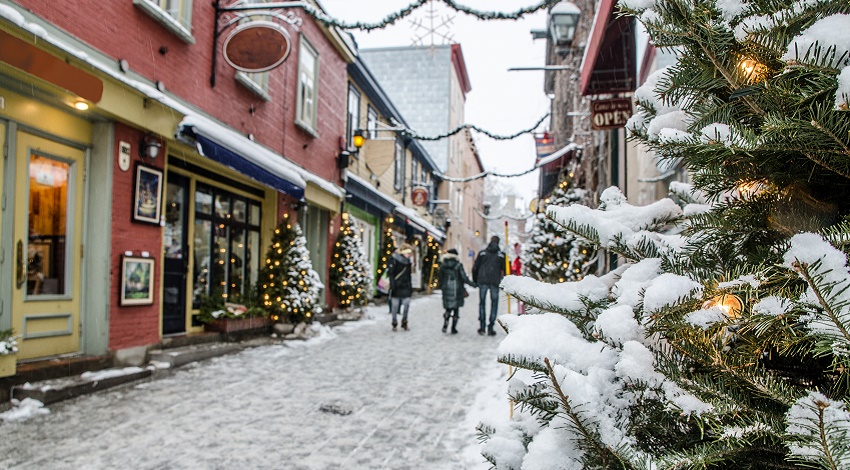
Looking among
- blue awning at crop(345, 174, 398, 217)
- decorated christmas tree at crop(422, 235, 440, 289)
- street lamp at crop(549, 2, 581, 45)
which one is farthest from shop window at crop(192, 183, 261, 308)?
decorated christmas tree at crop(422, 235, 440, 289)

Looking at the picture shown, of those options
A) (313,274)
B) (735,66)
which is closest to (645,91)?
(735,66)

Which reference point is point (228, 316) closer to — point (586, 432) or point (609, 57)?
point (609, 57)

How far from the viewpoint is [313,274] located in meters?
11.6

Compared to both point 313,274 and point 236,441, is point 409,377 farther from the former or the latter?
point 313,274

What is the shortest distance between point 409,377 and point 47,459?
4.00 meters

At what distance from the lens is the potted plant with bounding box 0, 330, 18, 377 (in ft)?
17.9

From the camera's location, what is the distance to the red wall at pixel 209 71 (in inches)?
268

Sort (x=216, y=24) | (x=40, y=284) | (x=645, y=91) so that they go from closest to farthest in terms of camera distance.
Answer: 1. (x=645, y=91)
2. (x=40, y=284)
3. (x=216, y=24)

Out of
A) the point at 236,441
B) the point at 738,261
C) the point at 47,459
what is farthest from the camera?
the point at 236,441

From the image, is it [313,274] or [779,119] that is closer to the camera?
[779,119]

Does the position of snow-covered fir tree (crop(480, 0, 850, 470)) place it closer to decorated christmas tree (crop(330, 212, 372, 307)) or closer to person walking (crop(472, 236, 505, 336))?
person walking (crop(472, 236, 505, 336))

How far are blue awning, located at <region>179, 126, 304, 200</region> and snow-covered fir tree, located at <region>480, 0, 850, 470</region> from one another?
7125mm

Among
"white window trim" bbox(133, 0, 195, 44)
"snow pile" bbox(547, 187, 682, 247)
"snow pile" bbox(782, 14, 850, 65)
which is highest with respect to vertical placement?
"white window trim" bbox(133, 0, 195, 44)

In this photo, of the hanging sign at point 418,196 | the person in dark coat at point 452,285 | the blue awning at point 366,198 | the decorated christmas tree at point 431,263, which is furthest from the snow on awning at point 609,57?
the decorated christmas tree at point 431,263
